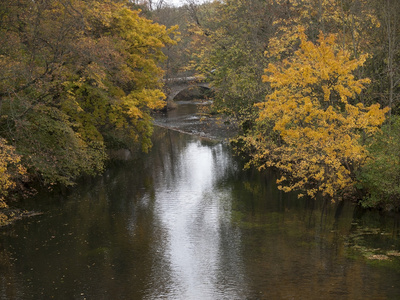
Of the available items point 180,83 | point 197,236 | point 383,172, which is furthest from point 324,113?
point 180,83

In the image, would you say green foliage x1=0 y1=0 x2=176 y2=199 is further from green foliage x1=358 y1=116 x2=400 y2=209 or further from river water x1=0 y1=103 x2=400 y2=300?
green foliage x1=358 y1=116 x2=400 y2=209

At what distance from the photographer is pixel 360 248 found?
17.5m

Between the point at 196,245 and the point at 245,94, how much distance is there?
1517cm

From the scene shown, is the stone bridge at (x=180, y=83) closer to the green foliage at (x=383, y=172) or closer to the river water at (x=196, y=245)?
the river water at (x=196, y=245)

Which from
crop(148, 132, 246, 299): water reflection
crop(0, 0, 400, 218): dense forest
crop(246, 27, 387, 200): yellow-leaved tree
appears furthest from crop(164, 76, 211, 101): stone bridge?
crop(246, 27, 387, 200): yellow-leaved tree

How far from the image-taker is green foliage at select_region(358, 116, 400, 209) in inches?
767

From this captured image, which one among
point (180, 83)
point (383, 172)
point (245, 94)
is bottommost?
point (383, 172)

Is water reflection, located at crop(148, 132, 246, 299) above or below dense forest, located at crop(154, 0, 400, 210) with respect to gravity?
below

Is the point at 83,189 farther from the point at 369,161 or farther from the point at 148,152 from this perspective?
the point at 369,161

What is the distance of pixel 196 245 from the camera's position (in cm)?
1844

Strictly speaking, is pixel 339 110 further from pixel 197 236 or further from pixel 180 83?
pixel 180 83

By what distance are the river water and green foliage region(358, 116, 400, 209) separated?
0.74 metres

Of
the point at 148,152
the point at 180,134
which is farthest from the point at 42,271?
the point at 180,134

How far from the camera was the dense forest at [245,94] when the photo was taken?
20.2 m
